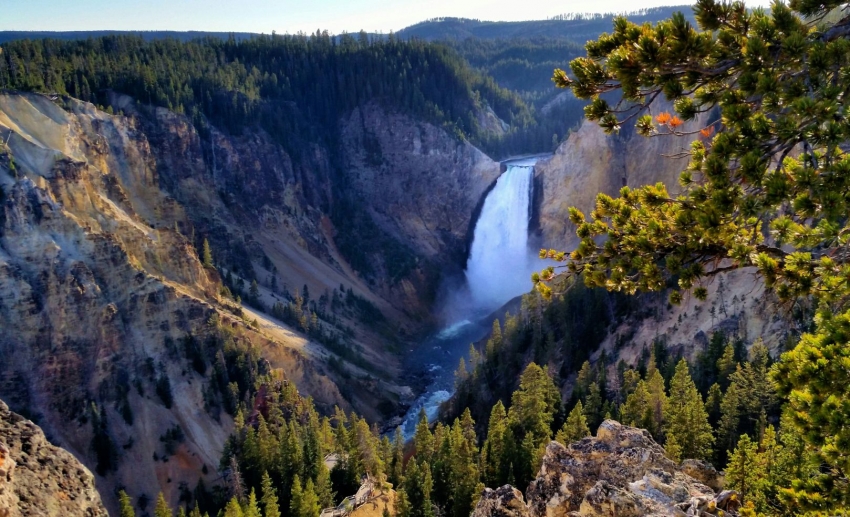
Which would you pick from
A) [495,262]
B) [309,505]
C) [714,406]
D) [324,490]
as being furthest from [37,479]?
[495,262]

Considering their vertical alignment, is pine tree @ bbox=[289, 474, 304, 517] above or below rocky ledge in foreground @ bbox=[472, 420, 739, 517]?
below

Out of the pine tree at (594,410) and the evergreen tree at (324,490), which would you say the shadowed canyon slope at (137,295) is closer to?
the evergreen tree at (324,490)

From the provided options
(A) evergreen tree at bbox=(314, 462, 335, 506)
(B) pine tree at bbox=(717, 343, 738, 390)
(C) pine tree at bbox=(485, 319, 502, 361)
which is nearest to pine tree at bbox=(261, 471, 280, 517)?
(A) evergreen tree at bbox=(314, 462, 335, 506)

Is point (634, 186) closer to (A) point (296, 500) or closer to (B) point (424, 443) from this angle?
(B) point (424, 443)

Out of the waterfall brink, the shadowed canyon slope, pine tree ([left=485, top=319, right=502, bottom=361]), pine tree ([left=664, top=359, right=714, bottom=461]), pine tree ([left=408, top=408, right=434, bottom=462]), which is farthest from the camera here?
the waterfall brink

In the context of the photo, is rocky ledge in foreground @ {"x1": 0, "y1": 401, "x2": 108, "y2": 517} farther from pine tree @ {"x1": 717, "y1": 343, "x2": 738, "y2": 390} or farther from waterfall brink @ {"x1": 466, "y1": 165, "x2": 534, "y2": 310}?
waterfall brink @ {"x1": 466, "y1": 165, "x2": 534, "y2": 310}
